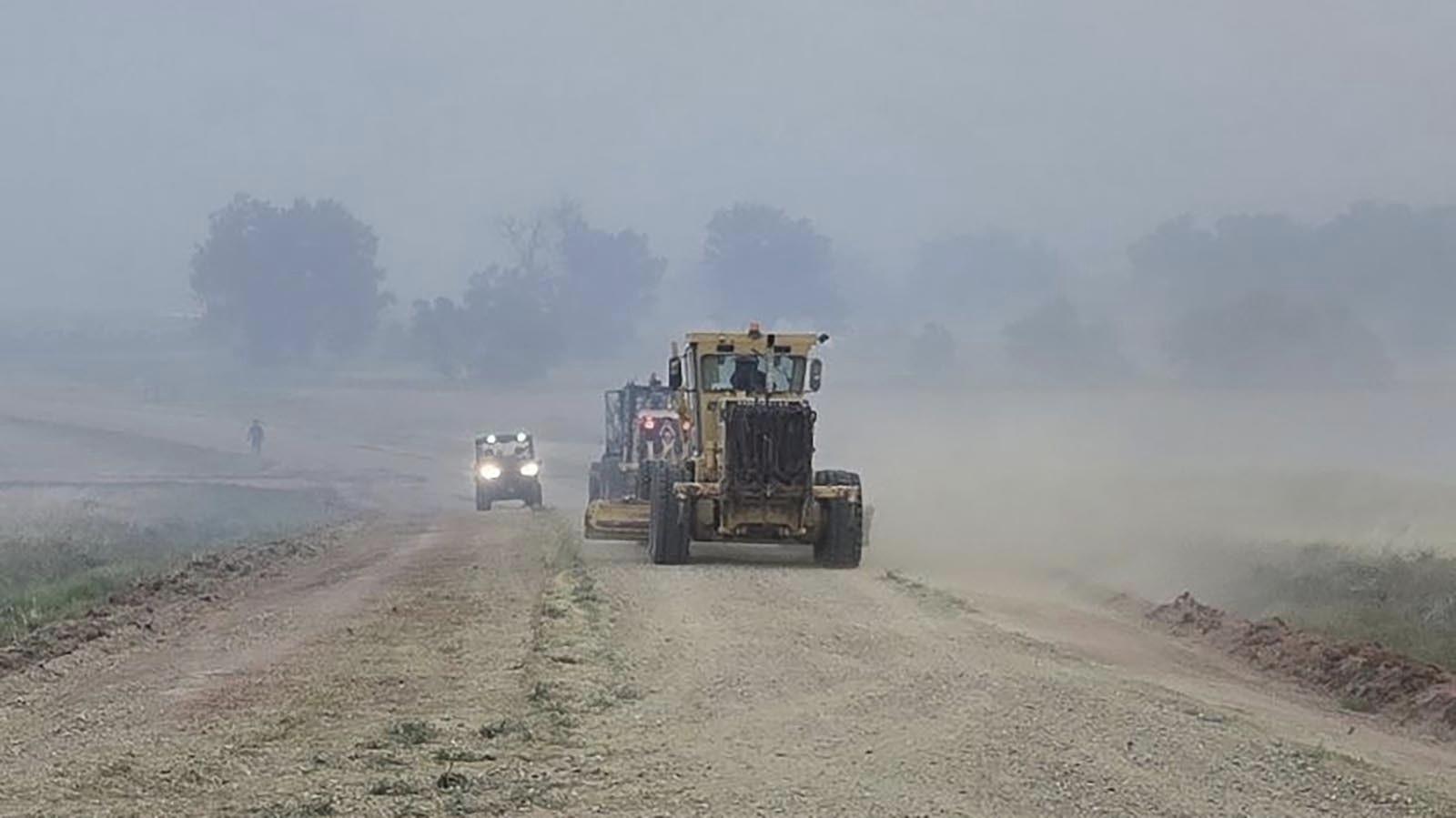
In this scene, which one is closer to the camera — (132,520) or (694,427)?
(694,427)

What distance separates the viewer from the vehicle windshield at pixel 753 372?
97.1ft

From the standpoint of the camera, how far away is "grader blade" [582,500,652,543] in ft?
101

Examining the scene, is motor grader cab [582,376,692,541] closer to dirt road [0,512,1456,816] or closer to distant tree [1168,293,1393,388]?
dirt road [0,512,1456,816]

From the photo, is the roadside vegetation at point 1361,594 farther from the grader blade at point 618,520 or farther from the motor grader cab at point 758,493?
the grader blade at point 618,520

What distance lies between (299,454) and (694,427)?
7526 centimetres

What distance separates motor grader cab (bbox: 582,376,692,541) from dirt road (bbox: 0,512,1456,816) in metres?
8.66

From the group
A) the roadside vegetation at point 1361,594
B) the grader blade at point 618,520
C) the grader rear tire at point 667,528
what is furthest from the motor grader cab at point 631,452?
the roadside vegetation at point 1361,594

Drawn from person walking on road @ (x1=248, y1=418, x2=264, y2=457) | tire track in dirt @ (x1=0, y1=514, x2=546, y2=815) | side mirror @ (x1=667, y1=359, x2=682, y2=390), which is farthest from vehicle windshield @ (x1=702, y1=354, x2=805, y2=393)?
person walking on road @ (x1=248, y1=418, x2=264, y2=457)

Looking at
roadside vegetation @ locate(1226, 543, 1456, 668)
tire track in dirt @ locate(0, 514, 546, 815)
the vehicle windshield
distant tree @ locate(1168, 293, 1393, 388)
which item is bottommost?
tire track in dirt @ locate(0, 514, 546, 815)

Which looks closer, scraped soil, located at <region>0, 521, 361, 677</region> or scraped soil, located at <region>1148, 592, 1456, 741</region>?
scraped soil, located at <region>1148, 592, 1456, 741</region>

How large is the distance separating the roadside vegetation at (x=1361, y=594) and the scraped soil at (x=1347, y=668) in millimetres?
711

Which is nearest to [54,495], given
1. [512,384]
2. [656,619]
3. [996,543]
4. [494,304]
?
[996,543]

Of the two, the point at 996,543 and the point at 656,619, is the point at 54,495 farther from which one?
the point at 656,619

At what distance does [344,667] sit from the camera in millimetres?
16625
